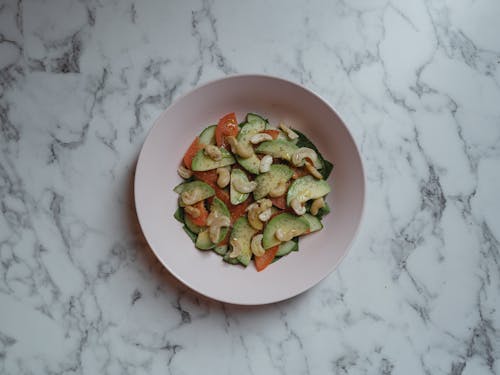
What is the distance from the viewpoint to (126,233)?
164 centimetres

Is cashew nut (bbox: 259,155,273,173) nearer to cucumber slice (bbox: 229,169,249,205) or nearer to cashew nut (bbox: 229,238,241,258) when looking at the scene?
cucumber slice (bbox: 229,169,249,205)

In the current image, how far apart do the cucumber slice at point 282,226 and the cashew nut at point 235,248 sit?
0.07 meters

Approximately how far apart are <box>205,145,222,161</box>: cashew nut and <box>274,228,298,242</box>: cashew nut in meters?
0.25

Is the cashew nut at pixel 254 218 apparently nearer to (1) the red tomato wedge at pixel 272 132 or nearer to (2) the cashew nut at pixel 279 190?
(2) the cashew nut at pixel 279 190

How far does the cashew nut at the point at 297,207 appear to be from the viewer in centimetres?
154

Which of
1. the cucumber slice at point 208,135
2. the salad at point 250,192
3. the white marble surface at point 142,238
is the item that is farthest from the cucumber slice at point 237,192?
the white marble surface at point 142,238

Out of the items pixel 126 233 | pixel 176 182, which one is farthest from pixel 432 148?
pixel 126 233

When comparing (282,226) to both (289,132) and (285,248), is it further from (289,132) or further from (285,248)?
(289,132)

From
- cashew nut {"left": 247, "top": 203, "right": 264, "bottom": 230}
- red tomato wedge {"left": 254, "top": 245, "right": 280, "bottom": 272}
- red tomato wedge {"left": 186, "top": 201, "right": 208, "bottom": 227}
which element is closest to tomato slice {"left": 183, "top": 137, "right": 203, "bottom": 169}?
red tomato wedge {"left": 186, "top": 201, "right": 208, "bottom": 227}

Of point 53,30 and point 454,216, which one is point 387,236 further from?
point 53,30

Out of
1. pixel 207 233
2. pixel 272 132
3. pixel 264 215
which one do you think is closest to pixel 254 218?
pixel 264 215

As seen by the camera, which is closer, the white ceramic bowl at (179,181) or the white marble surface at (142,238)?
the white ceramic bowl at (179,181)

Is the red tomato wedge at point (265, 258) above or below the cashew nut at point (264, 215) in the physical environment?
below

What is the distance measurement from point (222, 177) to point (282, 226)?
204 millimetres
